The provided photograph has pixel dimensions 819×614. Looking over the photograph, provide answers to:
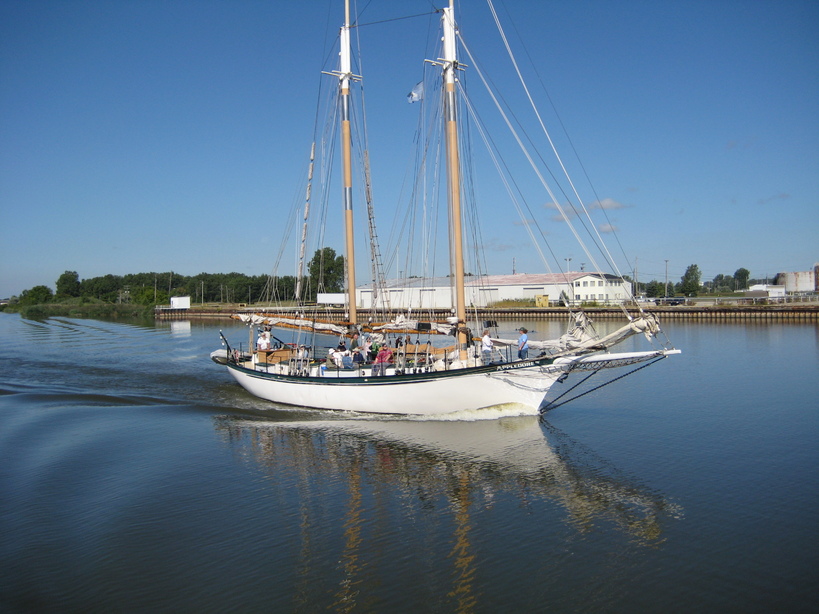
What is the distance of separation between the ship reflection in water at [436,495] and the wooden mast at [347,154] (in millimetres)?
8644

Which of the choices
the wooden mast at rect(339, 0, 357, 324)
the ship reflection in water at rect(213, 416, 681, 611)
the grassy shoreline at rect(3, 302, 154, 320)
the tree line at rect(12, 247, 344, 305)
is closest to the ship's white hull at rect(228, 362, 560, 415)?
the ship reflection in water at rect(213, 416, 681, 611)

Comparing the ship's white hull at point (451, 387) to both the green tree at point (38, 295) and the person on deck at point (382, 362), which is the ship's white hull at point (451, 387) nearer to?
the person on deck at point (382, 362)

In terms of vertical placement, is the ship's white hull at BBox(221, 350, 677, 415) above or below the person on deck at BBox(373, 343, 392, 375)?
below

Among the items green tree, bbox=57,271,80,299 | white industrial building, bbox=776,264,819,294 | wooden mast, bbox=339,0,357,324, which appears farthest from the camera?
green tree, bbox=57,271,80,299

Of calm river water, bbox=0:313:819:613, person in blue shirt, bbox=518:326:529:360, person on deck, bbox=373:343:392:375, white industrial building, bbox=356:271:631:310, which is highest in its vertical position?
white industrial building, bbox=356:271:631:310

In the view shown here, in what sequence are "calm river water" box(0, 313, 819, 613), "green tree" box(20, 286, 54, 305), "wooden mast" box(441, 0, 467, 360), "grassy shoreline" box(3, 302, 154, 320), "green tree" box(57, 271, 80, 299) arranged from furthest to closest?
"green tree" box(57, 271, 80, 299), "green tree" box(20, 286, 54, 305), "grassy shoreline" box(3, 302, 154, 320), "wooden mast" box(441, 0, 467, 360), "calm river water" box(0, 313, 819, 613)

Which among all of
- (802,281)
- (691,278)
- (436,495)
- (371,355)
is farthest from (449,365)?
(691,278)

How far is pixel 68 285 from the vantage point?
167500mm

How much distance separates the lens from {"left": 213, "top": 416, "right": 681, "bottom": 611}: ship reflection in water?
10.9 m

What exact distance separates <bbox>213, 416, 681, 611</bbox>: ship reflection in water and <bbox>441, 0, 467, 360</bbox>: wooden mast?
4.08 m

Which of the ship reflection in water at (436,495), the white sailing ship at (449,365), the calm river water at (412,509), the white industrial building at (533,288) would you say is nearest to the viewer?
the calm river water at (412,509)

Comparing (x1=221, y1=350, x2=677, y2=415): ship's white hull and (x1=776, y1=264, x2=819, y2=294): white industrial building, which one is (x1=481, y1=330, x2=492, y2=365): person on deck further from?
(x1=776, y1=264, x2=819, y2=294): white industrial building

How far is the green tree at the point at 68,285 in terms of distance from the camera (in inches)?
6570

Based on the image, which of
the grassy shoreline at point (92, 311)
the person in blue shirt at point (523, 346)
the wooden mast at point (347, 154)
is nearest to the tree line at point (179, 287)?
the grassy shoreline at point (92, 311)
